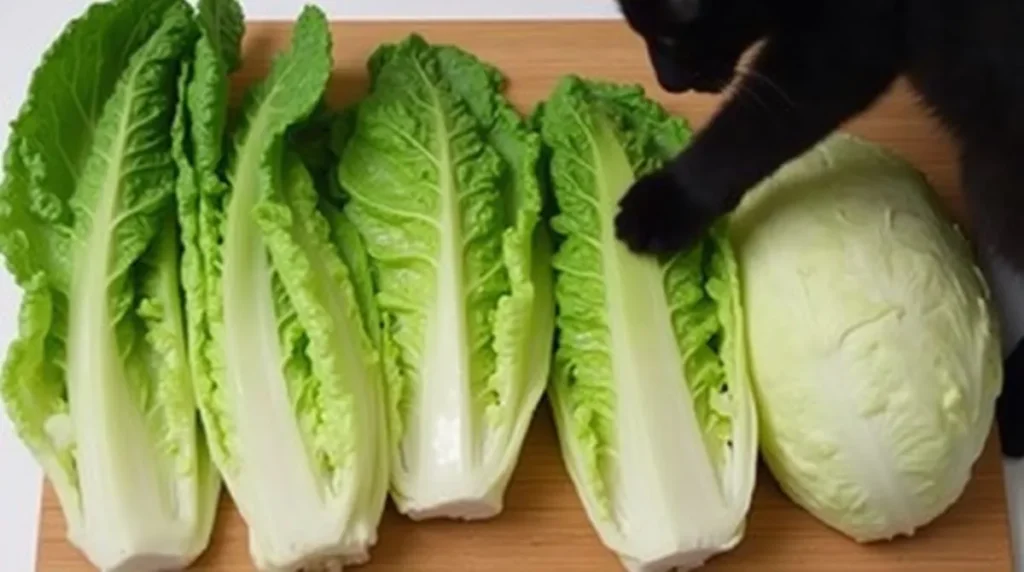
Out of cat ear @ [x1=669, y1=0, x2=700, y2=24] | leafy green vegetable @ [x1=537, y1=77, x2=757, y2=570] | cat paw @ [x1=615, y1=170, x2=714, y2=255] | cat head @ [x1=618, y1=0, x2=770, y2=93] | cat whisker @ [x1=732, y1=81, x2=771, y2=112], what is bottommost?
leafy green vegetable @ [x1=537, y1=77, x2=757, y2=570]

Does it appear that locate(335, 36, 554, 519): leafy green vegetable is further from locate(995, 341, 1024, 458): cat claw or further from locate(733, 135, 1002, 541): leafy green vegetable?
locate(995, 341, 1024, 458): cat claw

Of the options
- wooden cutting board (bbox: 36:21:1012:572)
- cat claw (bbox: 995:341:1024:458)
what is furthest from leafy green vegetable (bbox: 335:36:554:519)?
cat claw (bbox: 995:341:1024:458)

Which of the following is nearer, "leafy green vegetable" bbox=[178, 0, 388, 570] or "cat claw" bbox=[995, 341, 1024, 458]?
"leafy green vegetable" bbox=[178, 0, 388, 570]

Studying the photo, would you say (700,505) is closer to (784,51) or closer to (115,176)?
(784,51)

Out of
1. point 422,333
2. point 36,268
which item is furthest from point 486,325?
point 36,268

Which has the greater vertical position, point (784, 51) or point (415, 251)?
point (784, 51)

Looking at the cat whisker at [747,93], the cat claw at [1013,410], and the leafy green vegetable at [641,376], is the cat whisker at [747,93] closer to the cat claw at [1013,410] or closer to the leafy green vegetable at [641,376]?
the leafy green vegetable at [641,376]

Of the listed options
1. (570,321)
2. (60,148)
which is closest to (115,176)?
(60,148)
